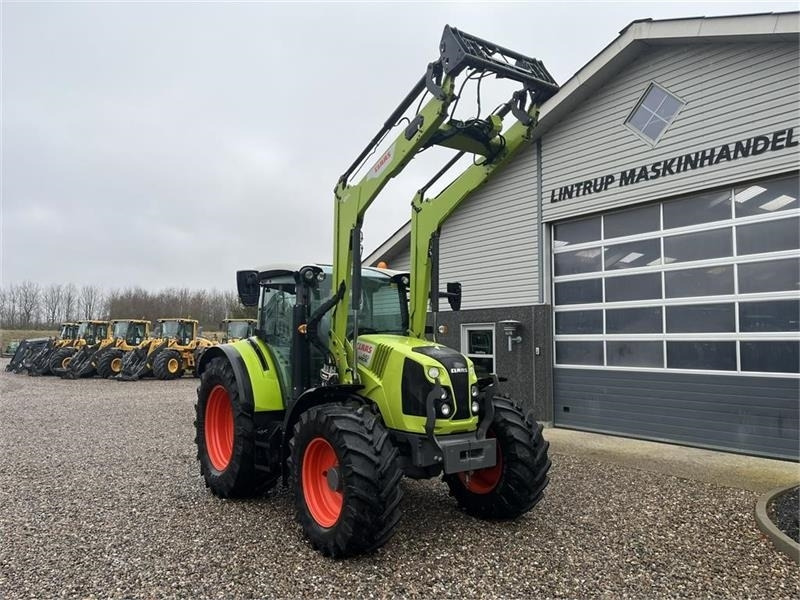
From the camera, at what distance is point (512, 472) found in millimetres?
4758

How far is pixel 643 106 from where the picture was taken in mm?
9297

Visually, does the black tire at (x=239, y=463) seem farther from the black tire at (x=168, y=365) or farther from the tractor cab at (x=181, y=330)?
the tractor cab at (x=181, y=330)

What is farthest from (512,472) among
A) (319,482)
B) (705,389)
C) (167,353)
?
(167,353)

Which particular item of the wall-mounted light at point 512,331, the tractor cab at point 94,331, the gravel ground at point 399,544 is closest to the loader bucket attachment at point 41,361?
the tractor cab at point 94,331

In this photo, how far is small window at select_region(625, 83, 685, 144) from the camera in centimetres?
890

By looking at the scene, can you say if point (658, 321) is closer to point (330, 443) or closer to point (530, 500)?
point (530, 500)

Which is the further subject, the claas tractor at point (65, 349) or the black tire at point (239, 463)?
the claas tractor at point (65, 349)

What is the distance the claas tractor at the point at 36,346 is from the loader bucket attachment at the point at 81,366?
2840mm

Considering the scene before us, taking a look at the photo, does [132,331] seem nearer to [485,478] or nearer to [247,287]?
[247,287]

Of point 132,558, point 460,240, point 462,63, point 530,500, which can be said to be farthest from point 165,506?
point 460,240

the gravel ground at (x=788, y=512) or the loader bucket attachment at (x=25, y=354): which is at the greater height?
the loader bucket attachment at (x=25, y=354)

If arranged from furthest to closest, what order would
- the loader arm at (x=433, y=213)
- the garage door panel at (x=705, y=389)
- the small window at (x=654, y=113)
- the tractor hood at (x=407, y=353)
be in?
the small window at (x=654, y=113) → the garage door panel at (x=705, y=389) → the loader arm at (x=433, y=213) → the tractor hood at (x=407, y=353)

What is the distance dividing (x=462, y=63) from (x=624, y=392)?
706 cm

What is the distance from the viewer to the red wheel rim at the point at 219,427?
615 cm
